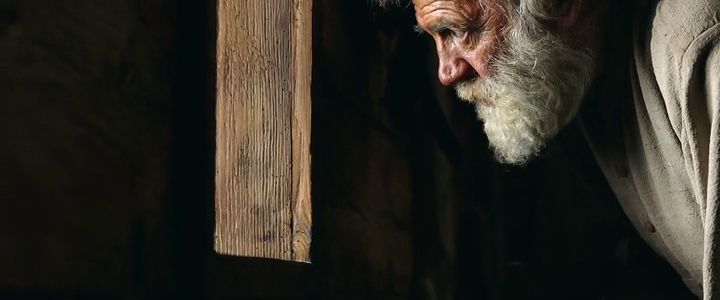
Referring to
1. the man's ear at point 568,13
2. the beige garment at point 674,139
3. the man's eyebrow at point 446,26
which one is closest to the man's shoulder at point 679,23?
the beige garment at point 674,139

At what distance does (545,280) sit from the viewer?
279 centimetres

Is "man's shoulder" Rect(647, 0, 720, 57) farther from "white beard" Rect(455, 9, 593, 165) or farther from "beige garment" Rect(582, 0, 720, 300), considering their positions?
"white beard" Rect(455, 9, 593, 165)

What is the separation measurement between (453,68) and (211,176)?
57 cm

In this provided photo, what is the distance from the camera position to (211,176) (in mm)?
1749

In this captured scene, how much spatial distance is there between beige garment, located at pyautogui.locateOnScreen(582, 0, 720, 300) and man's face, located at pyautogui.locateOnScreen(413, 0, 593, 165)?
4.6 inches

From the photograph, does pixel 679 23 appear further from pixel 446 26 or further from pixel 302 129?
pixel 302 129

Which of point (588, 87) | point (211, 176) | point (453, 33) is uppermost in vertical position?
point (453, 33)

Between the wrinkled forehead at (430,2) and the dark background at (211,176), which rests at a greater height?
the wrinkled forehead at (430,2)

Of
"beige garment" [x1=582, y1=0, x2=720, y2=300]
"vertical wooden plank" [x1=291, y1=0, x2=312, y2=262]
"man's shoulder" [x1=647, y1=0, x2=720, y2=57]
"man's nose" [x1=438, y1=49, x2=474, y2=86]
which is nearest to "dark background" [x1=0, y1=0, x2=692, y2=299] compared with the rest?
"vertical wooden plank" [x1=291, y1=0, x2=312, y2=262]

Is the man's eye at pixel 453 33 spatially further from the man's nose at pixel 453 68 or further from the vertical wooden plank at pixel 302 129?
the vertical wooden plank at pixel 302 129

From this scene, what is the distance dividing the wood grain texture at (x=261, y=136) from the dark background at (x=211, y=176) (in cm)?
3

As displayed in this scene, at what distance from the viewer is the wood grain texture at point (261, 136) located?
5.69ft

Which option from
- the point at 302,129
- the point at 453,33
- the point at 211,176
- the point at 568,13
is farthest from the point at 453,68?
the point at 211,176

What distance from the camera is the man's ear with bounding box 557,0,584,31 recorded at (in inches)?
78.3
